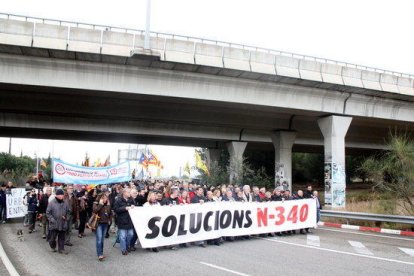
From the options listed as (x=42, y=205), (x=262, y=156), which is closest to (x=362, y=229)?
(x=42, y=205)

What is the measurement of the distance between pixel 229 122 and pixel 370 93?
10.4 metres

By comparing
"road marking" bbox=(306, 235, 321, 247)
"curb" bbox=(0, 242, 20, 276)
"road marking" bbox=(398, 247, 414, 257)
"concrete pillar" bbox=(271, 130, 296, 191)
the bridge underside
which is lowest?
"curb" bbox=(0, 242, 20, 276)

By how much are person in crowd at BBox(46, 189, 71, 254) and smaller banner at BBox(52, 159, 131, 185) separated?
13.4 feet

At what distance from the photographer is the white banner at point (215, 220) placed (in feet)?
37.5

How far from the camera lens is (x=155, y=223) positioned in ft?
37.8

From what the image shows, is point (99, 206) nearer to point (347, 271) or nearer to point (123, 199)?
point (123, 199)

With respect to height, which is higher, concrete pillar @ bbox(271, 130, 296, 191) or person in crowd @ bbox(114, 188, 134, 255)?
concrete pillar @ bbox(271, 130, 296, 191)

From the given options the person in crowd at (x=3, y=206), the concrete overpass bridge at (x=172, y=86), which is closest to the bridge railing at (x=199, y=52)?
the concrete overpass bridge at (x=172, y=86)

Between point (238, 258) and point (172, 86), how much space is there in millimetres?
12727

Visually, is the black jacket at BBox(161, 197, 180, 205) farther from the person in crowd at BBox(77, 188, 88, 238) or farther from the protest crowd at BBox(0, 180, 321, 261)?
the person in crowd at BBox(77, 188, 88, 238)

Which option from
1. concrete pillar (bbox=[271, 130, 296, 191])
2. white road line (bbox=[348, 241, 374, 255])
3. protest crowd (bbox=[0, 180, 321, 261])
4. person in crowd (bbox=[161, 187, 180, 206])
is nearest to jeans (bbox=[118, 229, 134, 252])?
protest crowd (bbox=[0, 180, 321, 261])

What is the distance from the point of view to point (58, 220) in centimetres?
1115

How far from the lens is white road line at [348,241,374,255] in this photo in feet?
37.3

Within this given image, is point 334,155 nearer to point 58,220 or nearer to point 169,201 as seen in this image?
point 169,201
